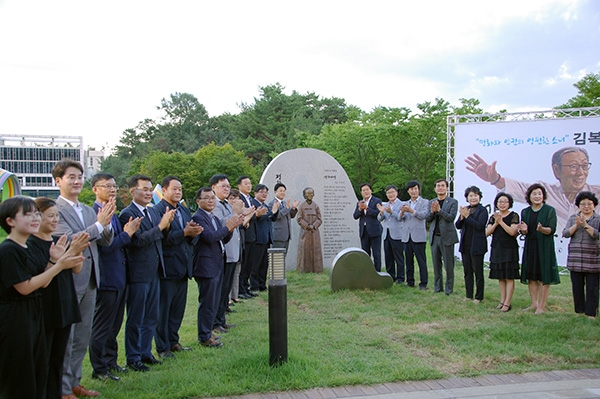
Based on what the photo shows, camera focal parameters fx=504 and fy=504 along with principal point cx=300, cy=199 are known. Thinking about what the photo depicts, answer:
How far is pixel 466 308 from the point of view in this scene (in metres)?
7.40

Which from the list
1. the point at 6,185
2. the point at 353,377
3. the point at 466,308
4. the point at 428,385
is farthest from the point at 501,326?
the point at 6,185

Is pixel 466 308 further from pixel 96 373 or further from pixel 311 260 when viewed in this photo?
pixel 96 373

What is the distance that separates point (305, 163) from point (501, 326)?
7018mm

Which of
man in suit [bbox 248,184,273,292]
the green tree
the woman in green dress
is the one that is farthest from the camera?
the green tree

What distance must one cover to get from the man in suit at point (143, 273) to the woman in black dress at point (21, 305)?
1374 mm

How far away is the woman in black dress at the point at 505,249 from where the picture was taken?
725cm

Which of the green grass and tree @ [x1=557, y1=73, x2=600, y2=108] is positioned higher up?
tree @ [x1=557, y1=73, x2=600, y2=108]

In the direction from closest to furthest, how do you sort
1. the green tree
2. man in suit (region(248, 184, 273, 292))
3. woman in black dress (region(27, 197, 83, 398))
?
woman in black dress (region(27, 197, 83, 398))
man in suit (region(248, 184, 273, 292))
the green tree

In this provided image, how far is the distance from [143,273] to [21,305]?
5.06ft

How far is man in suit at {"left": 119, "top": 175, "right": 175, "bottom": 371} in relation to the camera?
464 cm

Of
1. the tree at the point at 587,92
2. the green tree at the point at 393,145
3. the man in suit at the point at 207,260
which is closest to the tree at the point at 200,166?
the green tree at the point at 393,145

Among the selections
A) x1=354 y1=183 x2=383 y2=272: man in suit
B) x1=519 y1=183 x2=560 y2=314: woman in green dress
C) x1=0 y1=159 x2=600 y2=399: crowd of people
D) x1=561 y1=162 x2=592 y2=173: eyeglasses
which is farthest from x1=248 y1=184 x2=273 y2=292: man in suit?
x1=561 y1=162 x2=592 y2=173: eyeglasses

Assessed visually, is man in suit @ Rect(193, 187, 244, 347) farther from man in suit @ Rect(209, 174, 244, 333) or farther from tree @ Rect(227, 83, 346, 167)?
tree @ Rect(227, 83, 346, 167)

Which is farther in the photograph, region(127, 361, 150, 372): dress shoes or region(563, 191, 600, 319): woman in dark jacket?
region(563, 191, 600, 319): woman in dark jacket
